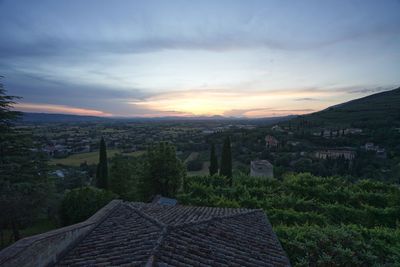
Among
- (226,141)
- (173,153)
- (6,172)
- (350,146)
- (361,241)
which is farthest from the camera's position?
(350,146)

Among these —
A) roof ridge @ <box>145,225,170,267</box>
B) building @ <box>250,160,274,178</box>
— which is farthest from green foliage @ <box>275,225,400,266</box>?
building @ <box>250,160,274,178</box>

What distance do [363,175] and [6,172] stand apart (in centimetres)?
3699

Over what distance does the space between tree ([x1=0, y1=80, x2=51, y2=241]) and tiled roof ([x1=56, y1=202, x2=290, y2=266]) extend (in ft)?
30.0

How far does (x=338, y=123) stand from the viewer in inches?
2574

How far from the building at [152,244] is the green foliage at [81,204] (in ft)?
32.5

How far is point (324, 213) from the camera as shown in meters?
14.3

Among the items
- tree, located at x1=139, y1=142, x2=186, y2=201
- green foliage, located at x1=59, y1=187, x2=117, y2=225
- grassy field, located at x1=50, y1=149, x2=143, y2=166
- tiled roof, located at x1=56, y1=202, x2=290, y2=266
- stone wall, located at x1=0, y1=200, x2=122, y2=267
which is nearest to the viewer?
tiled roof, located at x1=56, y1=202, x2=290, y2=266

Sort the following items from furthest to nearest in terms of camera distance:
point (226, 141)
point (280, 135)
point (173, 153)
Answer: point (280, 135), point (226, 141), point (173, 153)

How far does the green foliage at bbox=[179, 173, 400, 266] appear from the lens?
8813 millimetres

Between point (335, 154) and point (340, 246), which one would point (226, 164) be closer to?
point (340, 246)

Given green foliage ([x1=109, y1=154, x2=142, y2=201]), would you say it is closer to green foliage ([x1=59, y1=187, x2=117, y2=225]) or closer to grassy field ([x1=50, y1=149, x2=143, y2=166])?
green foliage ([x1=59, y1=187, x2=117, y2=225])

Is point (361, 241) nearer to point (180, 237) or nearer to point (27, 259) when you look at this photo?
point (180, 237)

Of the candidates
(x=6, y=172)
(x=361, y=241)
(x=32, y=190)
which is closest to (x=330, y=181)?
(x=361, y=241)

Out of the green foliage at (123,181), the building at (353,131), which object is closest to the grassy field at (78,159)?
the green foliage at (123,181)
